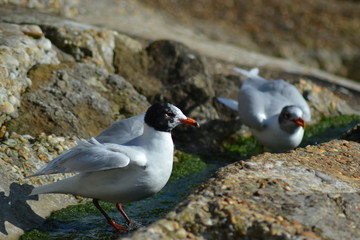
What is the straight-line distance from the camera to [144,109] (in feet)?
25.1

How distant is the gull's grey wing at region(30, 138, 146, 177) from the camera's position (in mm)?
4676

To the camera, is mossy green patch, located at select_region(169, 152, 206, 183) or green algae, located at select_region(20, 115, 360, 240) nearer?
green algae, located at select_region(20, 115, 360, 240)

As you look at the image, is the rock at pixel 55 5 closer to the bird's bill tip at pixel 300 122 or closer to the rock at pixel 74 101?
the rock at pixel 74 101

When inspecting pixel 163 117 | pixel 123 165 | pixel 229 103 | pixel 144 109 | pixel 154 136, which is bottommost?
pixel 144 109

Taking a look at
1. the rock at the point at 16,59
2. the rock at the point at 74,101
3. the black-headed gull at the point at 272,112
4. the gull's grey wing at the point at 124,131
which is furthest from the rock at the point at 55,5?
the gull's grey wing at the point at 124,131

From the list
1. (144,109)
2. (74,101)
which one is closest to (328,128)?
(144,109)

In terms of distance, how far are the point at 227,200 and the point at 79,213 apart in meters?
2.13

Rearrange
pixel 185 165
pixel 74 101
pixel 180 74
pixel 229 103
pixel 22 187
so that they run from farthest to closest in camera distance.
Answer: pixel 180 74
pixel 229 103
pixel 185 165
pixel 74 101
pixel 22 187

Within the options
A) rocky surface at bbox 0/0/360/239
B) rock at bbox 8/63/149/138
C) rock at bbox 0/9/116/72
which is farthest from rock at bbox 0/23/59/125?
rock at bbox 0/9/116/72

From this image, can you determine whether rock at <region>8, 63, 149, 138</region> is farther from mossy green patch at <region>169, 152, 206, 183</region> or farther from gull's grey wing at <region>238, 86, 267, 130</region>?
gull's grey wing at <region>238, 86, 267, 130</region>

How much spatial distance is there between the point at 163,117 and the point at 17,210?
1.54 meters

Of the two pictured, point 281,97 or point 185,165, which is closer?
point 185,165

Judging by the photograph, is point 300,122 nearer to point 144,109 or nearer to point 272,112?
point 272,112

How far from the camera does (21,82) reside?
22.4 ft
